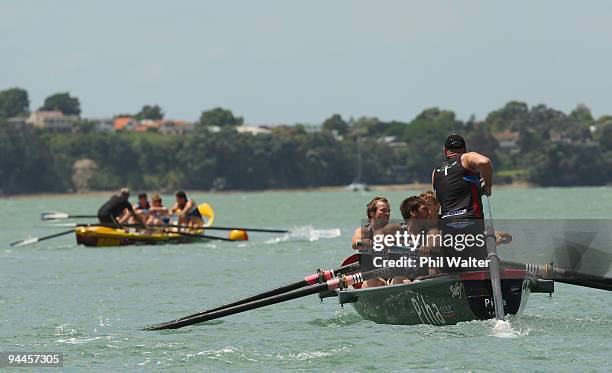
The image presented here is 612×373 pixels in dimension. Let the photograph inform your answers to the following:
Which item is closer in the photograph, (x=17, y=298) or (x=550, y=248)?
(x=550, y=248)

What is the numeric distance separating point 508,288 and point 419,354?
5.35 feet

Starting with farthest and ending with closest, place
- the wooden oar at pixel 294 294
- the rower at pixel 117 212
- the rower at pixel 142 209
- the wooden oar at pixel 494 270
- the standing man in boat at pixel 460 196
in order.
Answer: the rower at pixel 142 209 < the rower at pixel 117 212 < the wooden oar at pixel 294 294 < the standing man in boat at pixel 460 196 < the wooden oar at pixel 494 270

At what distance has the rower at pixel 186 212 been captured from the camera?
40.4 metres

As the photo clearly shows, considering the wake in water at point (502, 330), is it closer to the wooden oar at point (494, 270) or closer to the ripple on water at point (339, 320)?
the wooden oar at point (494, 270)

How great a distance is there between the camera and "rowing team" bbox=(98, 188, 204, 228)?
39.8 metres

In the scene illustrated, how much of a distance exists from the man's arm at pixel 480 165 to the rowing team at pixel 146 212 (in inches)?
884

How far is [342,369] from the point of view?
16344 mm

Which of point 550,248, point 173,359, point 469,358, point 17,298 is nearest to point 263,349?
point 173,359

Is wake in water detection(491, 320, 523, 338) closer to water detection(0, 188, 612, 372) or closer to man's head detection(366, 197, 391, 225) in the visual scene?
water detection(0, 188, 612, 372)

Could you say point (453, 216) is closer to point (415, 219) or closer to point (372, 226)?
point (415, 219)

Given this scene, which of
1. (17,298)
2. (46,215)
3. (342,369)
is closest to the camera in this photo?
(342,369)

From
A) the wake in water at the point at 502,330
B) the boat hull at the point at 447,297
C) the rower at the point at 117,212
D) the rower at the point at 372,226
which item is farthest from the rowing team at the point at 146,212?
the wake in water at the point at 502,330

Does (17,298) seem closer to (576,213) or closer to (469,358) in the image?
(469,358)

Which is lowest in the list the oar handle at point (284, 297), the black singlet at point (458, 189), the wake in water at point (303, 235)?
the wake in water at point (303, 235)
